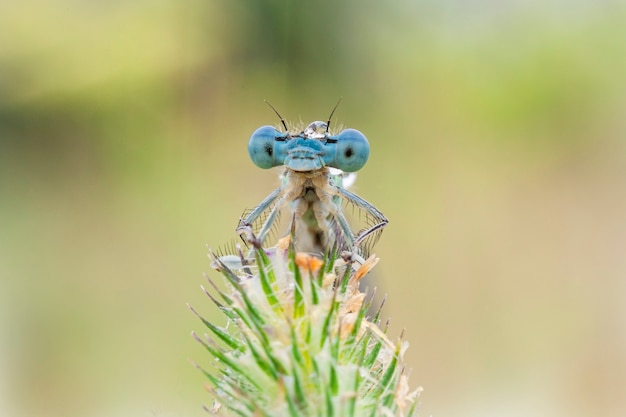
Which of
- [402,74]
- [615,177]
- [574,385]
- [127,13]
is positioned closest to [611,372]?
[574,385]

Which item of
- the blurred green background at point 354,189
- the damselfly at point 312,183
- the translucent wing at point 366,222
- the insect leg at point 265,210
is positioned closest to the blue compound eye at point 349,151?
the damselfly at point 312,183

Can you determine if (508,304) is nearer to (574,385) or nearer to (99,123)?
(574,385)

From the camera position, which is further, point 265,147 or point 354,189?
point 354,189

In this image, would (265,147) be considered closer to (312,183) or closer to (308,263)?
(312,183)

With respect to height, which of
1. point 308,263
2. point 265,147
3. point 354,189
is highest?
point 354,189

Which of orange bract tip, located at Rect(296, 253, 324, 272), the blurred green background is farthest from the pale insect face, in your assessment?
the blurred green background

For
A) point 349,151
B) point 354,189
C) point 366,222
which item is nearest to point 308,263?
point 349,151
